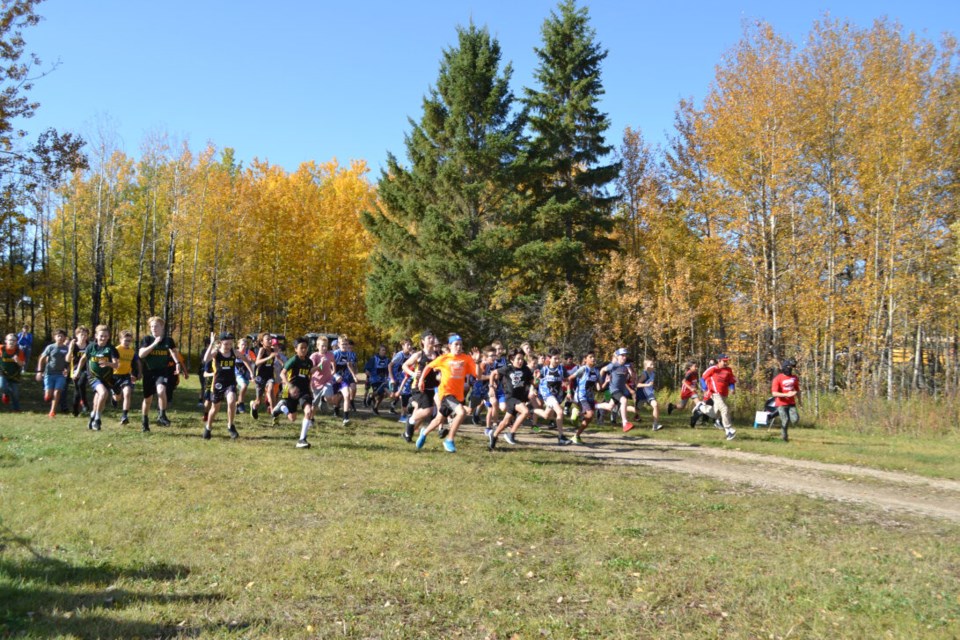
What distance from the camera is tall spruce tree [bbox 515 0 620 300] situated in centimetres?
2819

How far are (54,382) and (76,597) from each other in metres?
12.5

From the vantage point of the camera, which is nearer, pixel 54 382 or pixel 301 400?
pixel 301 400

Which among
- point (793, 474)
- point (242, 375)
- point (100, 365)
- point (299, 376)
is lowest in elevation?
point (793, 474)

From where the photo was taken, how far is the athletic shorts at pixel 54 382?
14.9 metres

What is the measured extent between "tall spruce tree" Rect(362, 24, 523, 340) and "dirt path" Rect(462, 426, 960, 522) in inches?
508

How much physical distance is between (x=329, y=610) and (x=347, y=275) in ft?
114

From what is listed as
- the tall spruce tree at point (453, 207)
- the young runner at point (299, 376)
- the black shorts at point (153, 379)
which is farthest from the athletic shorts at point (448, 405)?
the tall spruce tree at point (453, 207)

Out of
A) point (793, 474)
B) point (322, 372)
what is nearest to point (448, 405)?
point (322, 372)

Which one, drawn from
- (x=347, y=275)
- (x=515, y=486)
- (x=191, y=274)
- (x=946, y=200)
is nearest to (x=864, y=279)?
(x=946, y=200)

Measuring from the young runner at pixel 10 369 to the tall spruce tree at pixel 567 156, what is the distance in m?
18.1

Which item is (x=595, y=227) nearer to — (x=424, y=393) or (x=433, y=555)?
(x=424, y=393)

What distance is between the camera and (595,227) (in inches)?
1160

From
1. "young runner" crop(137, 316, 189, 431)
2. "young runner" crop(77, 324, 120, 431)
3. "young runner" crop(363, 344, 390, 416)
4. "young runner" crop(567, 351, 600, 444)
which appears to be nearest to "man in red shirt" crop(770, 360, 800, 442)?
"young runner" crop(567, 351, 600, 444)

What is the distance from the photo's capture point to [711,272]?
27422 mm
